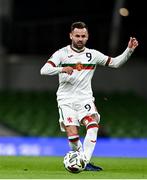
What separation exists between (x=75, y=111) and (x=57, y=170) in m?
0.99

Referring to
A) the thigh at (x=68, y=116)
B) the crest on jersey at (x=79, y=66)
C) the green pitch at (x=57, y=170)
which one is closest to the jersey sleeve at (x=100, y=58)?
the crest on jersey at (x=79, y=66)

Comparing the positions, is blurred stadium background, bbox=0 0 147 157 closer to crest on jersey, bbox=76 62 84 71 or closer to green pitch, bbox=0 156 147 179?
green pitch, bbox=0 156 147 179

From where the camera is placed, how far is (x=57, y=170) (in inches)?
496

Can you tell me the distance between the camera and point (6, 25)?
28.0 m

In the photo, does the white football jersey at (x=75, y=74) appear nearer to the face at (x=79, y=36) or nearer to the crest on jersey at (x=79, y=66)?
A: the crest on jersey at (x=79, y=66)

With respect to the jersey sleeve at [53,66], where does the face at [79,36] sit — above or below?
above

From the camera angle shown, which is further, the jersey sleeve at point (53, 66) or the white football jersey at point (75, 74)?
the white football jersey at point (75, 74)

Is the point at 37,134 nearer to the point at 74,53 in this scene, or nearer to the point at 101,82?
the point at 101,82

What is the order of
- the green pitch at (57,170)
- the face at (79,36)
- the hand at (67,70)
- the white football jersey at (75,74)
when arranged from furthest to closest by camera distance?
1. the white football jersey at (75,74)
2. the face at (79,36)
3. the hand at (67,70)
4. the green pitch at (57,170)

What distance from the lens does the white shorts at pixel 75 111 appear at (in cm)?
1211

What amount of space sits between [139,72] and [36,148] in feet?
30.8

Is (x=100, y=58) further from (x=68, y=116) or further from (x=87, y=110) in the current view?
(x=68, y=116)

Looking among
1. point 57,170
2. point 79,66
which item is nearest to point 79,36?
point 79,66

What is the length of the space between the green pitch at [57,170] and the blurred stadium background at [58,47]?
12.1 m
